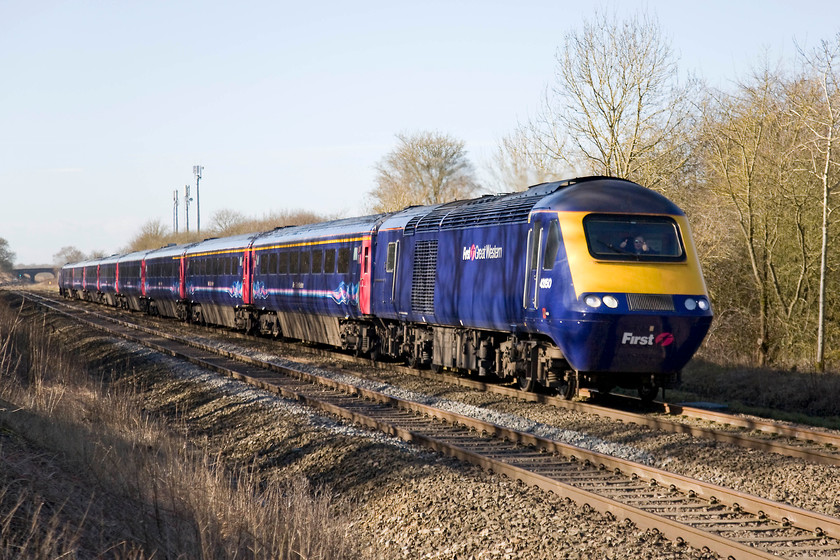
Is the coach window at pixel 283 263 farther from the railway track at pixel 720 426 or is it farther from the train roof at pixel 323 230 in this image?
the railway track at pixel 720 426

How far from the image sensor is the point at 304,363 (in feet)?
66.5

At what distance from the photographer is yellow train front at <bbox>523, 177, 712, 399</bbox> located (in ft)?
39.1

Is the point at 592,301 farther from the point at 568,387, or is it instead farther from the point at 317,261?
the point at 317,261

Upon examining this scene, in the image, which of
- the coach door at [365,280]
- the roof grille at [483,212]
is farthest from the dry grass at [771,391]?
the coach door at [365,280]

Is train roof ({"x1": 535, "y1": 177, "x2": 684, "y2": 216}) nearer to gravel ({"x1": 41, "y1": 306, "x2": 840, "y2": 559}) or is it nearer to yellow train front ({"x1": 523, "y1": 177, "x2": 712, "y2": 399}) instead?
yellow train front ({"x1": 523, "y1": 177, "x2": 712, "y2": 399})

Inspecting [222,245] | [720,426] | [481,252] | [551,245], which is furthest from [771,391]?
[222,245]

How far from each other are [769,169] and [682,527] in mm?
17442

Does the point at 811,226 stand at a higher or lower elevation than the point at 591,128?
lower

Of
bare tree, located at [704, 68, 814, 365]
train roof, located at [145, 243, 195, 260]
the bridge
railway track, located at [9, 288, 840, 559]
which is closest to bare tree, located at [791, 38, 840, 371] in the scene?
bare tree, located at [704, 68, 814, 365]

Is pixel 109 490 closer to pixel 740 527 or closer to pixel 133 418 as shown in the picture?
pixel 133 418

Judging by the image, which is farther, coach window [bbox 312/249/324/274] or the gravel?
coach window [bbox 312/249/324/274]

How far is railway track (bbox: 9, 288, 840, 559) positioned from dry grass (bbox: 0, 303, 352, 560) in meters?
2.07

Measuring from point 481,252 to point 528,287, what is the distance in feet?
6.25

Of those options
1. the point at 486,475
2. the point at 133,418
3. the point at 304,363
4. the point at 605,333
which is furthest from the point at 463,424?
the point at 304,363
